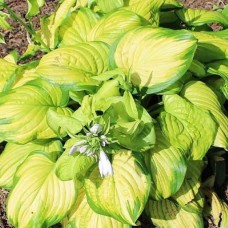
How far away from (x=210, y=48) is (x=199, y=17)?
0.27m

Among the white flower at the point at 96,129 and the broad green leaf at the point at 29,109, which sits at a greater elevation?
the white flower at the point at 96,129

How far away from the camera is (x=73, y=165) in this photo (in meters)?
1.72

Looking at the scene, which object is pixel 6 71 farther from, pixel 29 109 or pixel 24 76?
pixel 29 109

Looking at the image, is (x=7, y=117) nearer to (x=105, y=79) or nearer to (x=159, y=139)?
(x=105, y=79)

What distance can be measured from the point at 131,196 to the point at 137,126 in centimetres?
27

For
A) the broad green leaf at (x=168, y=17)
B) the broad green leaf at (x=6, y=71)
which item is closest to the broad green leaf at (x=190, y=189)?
the broad green leaf at (x=168, y=17)

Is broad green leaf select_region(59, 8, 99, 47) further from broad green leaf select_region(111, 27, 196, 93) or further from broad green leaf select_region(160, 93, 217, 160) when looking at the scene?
broad green leaf select_region(160, 93, 217, 160)

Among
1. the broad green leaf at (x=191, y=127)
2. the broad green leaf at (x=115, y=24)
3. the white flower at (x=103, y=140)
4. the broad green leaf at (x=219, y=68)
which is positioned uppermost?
the broad green leaf at (x=115, y=24)

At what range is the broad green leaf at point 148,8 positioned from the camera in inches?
84.4

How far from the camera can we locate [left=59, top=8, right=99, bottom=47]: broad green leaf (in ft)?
7.34

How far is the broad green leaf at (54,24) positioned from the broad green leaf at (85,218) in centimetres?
76

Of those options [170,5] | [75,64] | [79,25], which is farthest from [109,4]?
[75,64]

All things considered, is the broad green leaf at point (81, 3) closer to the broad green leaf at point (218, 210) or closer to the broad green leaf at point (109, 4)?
the broad green leaf at point (109, 4)

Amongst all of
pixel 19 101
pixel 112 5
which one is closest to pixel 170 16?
pixel 112 5
